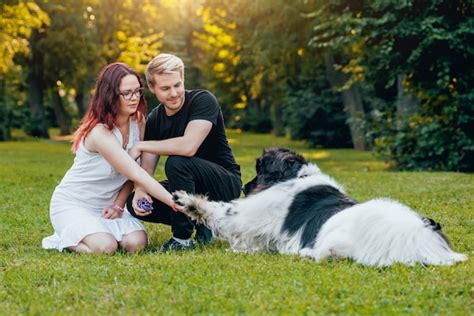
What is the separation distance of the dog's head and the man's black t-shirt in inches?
27.8

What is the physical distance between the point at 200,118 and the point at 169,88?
0.41 m

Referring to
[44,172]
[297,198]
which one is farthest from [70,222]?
[44,172]

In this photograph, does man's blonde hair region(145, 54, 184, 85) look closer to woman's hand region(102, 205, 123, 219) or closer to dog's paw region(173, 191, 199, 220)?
dog's paw region(173, 191, 199, 220)

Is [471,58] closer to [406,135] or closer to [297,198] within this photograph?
[406,135]

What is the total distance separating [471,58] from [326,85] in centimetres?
1694

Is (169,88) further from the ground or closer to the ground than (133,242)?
further from the ground

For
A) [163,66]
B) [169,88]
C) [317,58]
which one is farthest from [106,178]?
[317,58]

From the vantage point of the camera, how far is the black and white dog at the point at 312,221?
5.33m

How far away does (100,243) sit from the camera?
6.40m

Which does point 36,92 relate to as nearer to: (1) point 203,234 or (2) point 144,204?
(1) point 203,234

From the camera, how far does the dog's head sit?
20.6 feet

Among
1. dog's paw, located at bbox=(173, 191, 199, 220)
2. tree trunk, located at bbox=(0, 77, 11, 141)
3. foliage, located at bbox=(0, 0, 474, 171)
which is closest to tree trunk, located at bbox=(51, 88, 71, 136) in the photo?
foliage, located at bbox=(0, 0, 474, 171)

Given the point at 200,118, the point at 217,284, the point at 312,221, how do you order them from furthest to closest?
the point at 200,118, the point at 312,221, the point at 217,284

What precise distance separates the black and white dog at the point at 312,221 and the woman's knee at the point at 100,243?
2.37ft
